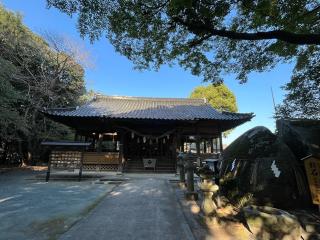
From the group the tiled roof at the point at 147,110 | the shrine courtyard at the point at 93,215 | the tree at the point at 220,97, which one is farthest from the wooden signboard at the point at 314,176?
the tree at the point at 220,97

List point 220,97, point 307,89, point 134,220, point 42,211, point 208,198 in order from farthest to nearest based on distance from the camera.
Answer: point 220,97, point 307,89, point 42,211, point 208,198, point 134,220

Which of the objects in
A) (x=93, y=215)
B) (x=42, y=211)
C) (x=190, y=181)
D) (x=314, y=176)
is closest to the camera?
(x=314, y=176)

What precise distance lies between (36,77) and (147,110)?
10.8 meters

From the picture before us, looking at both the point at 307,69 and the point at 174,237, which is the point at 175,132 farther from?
the point at 174,237

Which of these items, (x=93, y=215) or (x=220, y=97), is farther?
(x=220, y=97)

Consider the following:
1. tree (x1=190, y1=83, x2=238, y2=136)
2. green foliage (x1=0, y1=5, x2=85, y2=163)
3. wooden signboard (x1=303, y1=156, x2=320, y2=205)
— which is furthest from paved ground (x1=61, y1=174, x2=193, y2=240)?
tree (x1=190, y1=83, x2=238, y2=136)

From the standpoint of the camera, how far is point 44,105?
78.8ft

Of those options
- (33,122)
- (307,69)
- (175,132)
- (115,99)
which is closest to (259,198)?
(307,69)

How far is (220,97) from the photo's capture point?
128 feet

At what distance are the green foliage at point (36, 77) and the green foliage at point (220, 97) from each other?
19.1 meters

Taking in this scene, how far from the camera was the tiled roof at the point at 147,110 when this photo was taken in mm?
17266

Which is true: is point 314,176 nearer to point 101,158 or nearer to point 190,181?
point 190,181

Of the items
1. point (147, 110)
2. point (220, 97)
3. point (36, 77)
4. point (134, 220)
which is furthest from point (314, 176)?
point (220, 97)

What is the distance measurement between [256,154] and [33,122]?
19739mm
